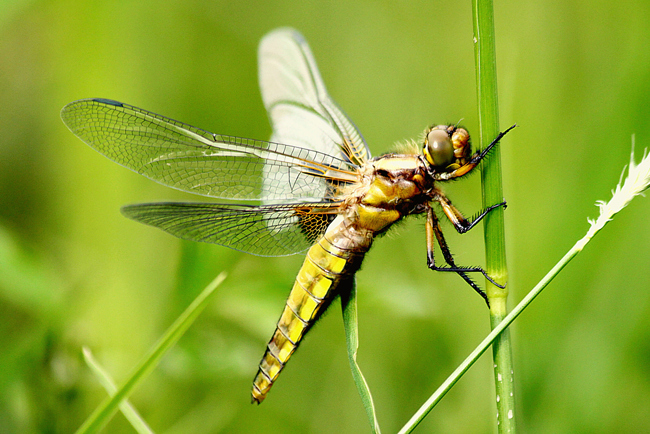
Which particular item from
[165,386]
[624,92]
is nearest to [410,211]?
[624,92]

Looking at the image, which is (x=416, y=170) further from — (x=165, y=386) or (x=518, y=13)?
(x=518, y=13)

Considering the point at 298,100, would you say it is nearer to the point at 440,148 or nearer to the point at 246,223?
the point at 246,223

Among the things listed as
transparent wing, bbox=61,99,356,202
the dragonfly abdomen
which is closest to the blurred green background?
the dragonfly abdomen

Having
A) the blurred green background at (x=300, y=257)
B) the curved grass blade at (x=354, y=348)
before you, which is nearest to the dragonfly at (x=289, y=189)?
the blurred green background at (x=300, y=257)

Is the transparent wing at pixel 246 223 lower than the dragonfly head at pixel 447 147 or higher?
lower

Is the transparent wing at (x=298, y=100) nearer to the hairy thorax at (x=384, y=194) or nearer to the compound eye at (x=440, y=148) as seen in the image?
the hairy thorax at (x=384, y=194)

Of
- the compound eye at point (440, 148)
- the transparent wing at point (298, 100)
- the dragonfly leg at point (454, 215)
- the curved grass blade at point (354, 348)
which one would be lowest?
the curved grass blade at point (354, 348)

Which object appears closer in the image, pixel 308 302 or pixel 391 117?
pixel 308 302

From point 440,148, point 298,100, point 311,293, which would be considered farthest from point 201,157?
point 440,148
